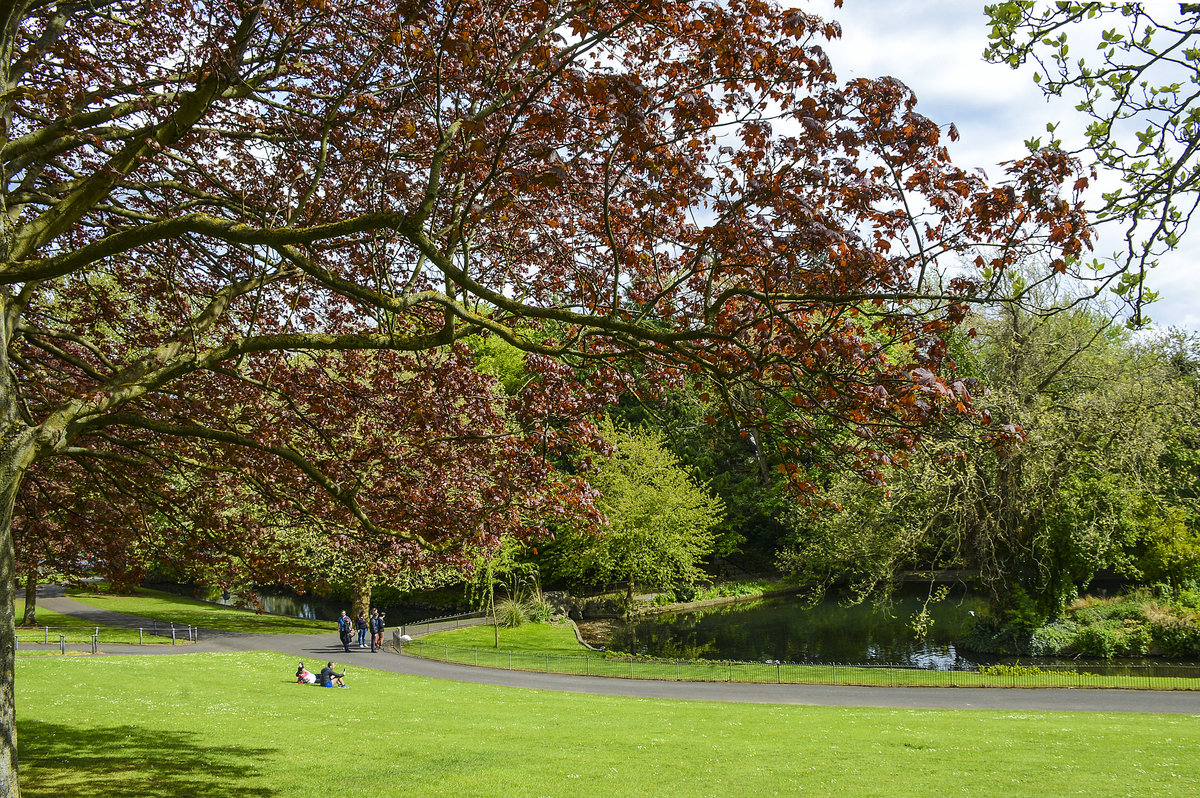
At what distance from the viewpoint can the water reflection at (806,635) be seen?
2897cm

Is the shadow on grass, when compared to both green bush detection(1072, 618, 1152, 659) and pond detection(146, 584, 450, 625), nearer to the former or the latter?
green bush detection(1072, 618, 1152, 659)

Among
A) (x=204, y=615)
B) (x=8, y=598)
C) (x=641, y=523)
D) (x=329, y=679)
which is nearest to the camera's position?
(x=8, y=598)

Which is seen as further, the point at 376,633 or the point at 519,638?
the point at 519,638

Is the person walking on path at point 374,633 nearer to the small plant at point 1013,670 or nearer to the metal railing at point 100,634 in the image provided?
the metal railing at point 100,634

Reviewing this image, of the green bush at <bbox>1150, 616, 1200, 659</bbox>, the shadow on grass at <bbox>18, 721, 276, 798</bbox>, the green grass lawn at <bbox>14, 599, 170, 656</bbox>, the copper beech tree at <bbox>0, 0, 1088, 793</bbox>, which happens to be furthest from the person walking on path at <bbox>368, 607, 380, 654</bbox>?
the green bush at <bbox>1150, 616, 1200, 659</bbox>

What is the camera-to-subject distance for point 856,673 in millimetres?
23453

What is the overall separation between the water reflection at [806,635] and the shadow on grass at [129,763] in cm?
2017

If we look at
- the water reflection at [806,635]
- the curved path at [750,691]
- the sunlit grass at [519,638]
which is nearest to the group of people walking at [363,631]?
the curved path at [750,691]

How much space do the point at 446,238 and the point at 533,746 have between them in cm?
1040

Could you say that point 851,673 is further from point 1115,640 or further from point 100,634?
point 100,634

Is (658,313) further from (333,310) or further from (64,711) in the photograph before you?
(64,711)

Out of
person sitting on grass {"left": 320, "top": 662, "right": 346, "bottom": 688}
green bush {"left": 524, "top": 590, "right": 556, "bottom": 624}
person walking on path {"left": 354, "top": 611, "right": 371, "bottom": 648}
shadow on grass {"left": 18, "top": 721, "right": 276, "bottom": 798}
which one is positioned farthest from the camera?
green bush {"left": 524, "top": 590, "right": 556, "bottom": 624}

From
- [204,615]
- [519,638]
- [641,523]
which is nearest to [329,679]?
[519,638]

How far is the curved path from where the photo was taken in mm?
19547
